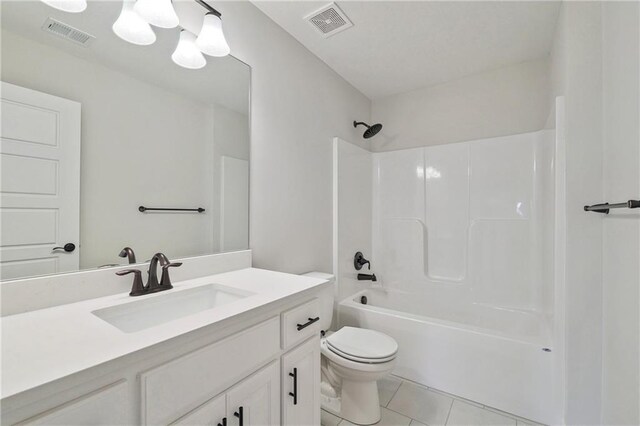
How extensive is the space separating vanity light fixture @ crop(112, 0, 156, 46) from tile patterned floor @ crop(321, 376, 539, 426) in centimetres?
217

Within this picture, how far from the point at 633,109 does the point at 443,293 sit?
6.12 ft

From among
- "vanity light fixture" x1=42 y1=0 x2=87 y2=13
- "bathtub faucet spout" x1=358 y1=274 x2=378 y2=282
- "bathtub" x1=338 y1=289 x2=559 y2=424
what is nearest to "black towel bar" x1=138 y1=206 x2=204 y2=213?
"vanity light fixture" x1=42 y1=0 x2=87 y2=13

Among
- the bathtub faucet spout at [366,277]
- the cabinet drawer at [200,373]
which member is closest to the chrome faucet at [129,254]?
the cabinet drawer at [200,373]

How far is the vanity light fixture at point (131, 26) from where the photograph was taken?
112 cm

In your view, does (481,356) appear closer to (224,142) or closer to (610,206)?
(610,206)

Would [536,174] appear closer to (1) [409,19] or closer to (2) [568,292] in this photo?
(2) [568,292]

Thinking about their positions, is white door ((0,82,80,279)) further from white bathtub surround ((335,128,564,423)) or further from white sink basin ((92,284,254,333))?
white bathtub surround ((335,128,564,423))

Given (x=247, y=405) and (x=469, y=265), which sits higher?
(x=469, y=265)

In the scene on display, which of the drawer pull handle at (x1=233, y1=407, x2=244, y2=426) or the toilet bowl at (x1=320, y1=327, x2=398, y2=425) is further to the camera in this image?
the toilet bowl at (x1=320, y1=327, x2=398, y2=425)

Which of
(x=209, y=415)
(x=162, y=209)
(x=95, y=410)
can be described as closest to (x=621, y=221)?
(x=209, y=415)

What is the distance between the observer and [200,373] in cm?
76

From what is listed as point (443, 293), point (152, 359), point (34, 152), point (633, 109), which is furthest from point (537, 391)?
point (34, 152)

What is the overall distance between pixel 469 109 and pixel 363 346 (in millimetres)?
2267

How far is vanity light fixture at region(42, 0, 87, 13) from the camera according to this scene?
0.97 metres
